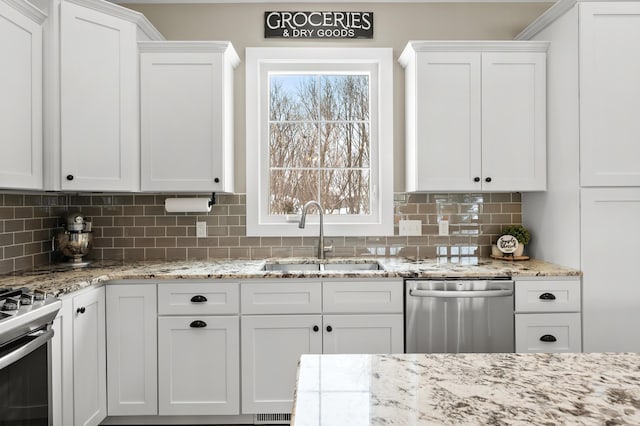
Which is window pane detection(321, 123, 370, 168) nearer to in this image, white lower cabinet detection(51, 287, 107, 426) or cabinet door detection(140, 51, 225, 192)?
cabinet door detection(140, 51, 225, 192)

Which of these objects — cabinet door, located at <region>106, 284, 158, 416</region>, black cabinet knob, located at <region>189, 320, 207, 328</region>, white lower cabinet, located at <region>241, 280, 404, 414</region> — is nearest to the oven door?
cabinet door, located at <region>106, 284, 158, 416</region>

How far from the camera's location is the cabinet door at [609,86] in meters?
2.44

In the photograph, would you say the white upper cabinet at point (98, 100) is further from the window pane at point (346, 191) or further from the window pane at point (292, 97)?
the window pane at point (346, 191)

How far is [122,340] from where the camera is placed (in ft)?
7.86

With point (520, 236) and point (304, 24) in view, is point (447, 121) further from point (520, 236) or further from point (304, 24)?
point (304, 24)

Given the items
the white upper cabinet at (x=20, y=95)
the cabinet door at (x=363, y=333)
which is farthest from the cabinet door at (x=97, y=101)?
the cabinet door at (x=363, y=333)

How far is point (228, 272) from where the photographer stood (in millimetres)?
2451

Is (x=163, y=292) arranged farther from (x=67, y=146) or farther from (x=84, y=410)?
(x=67, y=146)

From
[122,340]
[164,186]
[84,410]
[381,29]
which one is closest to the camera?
[84,410]

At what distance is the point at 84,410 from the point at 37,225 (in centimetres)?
122

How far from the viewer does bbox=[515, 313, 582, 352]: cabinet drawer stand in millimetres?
2432

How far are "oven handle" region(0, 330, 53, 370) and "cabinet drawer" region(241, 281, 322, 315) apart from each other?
0.94 metres

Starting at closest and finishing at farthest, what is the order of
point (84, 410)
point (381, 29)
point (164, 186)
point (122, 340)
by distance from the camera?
point (84, 410) < point (122, 340) < point (164, 186) < point (381, 29)

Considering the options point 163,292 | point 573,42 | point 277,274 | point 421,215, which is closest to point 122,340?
point 163,292
